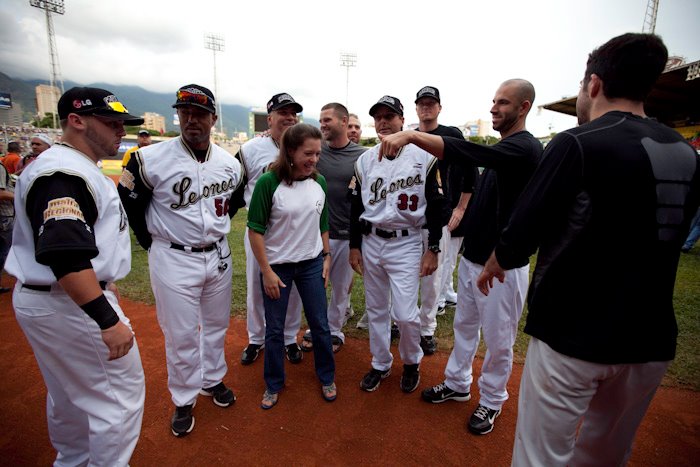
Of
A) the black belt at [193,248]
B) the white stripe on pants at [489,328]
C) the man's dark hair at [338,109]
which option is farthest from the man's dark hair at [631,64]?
the black belt at [193,248]

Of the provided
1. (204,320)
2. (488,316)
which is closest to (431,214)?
(488,316)

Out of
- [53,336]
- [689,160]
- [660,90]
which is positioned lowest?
[53,336]

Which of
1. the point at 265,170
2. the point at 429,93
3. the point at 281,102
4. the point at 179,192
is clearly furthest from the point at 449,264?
the point at 179,192

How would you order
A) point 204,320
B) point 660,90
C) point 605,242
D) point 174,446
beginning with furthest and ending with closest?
point 660,90 → point 204,320 → point 174,446 → point 605,242

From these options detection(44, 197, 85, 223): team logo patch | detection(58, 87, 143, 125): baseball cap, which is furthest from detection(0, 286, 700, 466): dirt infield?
detection(58, 87, 143, 125): baseball cap

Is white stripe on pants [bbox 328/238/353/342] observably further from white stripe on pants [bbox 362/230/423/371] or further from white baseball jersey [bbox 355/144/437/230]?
white baseball jersey [bbox 355/144/437/230]

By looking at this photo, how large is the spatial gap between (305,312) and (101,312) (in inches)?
65.2

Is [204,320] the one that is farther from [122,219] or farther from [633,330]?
[633,330]

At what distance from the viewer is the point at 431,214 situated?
3090 mm

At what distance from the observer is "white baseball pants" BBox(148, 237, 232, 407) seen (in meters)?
2.69

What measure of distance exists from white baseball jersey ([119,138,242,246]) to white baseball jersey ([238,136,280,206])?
36.1 inches

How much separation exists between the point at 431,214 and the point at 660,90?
19.4m

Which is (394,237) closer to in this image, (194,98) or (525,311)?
(194,98)

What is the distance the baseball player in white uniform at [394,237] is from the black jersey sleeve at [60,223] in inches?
84.0
